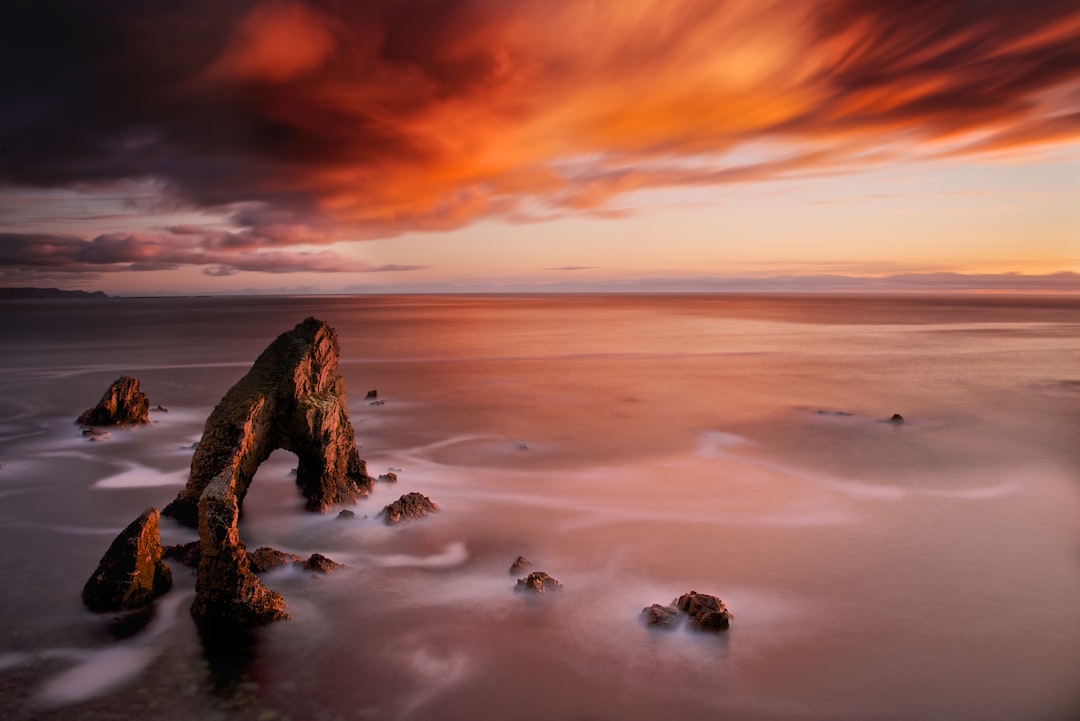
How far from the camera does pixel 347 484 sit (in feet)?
42.4

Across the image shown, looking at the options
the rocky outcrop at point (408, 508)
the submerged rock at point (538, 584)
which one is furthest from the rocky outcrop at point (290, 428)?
the submerged rock at point (538, 584)

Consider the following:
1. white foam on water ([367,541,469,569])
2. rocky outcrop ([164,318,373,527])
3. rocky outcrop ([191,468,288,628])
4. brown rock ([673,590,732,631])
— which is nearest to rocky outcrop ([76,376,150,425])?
rocky outcrop ([164,318,373,527])

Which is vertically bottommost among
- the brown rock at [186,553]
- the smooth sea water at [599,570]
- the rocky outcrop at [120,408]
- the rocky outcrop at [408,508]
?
the smooth sea water at [599,570]

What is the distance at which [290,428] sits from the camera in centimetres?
1173

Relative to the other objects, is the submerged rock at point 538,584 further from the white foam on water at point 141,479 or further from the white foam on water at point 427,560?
the white foam on water at point 141,479

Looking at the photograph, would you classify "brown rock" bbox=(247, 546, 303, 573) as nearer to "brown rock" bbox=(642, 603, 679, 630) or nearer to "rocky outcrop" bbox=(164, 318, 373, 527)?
"rocky outcrop" bbox=(164, 318, 373, 527)

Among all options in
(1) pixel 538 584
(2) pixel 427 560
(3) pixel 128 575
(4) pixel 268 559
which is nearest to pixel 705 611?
(1) pixel 538 584

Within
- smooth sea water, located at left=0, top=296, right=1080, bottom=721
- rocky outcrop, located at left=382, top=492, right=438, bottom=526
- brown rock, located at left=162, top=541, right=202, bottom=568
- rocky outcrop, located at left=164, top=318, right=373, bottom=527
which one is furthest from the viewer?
rocky outcrop, located at left=382, top=492, right=438, bottom=526

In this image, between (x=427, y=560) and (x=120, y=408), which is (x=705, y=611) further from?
(x=120, y=408)

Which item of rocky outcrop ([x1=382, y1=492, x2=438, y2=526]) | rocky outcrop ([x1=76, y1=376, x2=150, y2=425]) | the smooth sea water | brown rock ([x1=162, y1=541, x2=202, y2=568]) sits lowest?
the smooth sea water

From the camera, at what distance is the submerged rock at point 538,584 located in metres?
9.36

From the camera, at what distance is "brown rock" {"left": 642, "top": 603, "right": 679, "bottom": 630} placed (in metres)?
8.40

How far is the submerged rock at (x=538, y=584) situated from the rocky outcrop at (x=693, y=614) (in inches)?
57.3

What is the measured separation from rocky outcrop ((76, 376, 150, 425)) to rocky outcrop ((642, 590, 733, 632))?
18296mm
